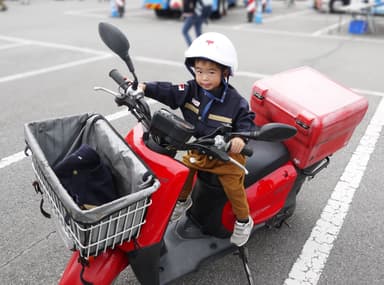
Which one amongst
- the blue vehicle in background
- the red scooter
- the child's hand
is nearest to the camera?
the red scooter

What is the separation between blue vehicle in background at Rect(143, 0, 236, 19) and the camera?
1216 cm

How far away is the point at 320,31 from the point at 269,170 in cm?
990

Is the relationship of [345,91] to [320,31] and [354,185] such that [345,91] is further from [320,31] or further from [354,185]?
[320,31]

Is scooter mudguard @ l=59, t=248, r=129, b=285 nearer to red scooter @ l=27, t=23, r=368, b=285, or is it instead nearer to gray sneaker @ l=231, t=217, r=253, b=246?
red scooter @ l=27, t=23, r=368, b=285

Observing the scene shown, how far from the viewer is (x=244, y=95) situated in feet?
18.5

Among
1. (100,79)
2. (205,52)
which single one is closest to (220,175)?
(205,52)

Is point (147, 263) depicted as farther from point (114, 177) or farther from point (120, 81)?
point (120, 81)

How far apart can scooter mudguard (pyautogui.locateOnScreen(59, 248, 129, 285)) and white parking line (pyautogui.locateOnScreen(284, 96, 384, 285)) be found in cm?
112

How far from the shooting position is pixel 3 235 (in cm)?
272

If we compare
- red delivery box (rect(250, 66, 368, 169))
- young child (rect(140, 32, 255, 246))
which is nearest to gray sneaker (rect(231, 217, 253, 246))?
young child (rect(140, 32, 255, 246))

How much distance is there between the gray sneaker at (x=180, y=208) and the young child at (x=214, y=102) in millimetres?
154

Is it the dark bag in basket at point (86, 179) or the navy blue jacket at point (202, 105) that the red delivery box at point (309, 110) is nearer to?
the navy blue jacket at point (202, 105)

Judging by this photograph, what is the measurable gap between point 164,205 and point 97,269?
445 millimetres

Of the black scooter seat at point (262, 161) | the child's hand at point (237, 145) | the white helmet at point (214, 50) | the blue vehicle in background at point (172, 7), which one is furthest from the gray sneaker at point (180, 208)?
the blue vehicle in background at point (172, 7)
